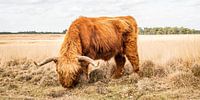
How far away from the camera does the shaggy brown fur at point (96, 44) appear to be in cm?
973

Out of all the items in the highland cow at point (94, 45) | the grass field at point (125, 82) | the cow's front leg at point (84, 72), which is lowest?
the grass field at point (125, 82)

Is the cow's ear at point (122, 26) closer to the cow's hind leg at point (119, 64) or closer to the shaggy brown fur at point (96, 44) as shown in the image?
the shaggy brown fur at point (96, 44)

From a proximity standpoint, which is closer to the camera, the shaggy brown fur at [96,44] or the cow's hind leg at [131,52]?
the shaggy brown fur at [96,44]

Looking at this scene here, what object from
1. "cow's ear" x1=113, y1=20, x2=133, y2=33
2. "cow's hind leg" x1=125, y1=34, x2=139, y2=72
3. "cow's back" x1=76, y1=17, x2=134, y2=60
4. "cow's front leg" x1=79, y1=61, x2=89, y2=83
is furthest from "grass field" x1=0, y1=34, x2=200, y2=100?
"cow's ear" x1=113, y1=20, x2=133, y2=33

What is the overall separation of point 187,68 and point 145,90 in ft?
7.86

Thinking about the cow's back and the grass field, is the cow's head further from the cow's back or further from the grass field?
the cow's back

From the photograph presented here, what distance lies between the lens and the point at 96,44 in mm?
11000

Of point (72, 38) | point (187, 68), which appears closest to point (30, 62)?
point (72, 38)

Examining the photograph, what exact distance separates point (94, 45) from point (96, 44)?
112 mm

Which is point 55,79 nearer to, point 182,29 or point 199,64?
point 199,64

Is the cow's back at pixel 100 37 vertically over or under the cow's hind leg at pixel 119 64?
over

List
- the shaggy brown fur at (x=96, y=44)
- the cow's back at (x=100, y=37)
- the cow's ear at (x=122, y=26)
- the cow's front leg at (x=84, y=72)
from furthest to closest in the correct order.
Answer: the cow's ear at (x=122, y=26), the cow's back at (x=100, y=37), the cow's front leg at (x=84, y=72), the shaggy brown fur at (x=96, y=44)

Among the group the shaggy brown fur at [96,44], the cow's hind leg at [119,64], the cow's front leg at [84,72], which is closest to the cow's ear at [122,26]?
the shaggy brown fur at [96,44]

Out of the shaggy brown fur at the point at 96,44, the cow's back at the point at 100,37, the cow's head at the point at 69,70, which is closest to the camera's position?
the cow's head at the point at 69,70
